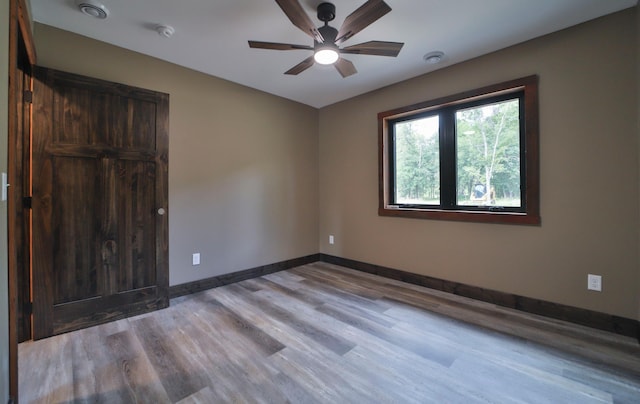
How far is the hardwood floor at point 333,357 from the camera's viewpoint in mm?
1523

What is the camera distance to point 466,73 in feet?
9.48

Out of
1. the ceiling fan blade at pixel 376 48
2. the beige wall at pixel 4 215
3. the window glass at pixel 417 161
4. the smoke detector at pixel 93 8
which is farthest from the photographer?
the window glass at pixel 417 161

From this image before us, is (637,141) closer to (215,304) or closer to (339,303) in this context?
(339,303)

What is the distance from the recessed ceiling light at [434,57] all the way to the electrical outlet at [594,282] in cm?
241

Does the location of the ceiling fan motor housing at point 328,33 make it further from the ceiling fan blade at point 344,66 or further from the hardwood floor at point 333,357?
the hardwood floor at point 333,357

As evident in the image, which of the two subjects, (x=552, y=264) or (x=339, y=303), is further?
(x=339, y=303)

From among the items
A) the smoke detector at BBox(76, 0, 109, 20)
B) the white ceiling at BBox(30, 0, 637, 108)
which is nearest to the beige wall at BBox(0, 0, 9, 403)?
the smoke detector at BBox(76, 0, 109, 20)

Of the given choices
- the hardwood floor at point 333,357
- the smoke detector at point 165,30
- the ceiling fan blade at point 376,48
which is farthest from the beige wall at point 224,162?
the ceiling fan blade at point 376,48

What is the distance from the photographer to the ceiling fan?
67.5 inches

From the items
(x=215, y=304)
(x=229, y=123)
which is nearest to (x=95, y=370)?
(x=215, y=304)

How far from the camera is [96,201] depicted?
233 centimetres

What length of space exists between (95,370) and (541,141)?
390 cm

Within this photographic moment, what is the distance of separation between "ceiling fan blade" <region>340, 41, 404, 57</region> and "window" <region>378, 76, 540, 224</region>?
1196mm

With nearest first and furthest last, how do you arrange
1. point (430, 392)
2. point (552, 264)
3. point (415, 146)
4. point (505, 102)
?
1. point (430, 392)
2. point (552, 264)
3. point (505, 102)
4. point (415, 146)
